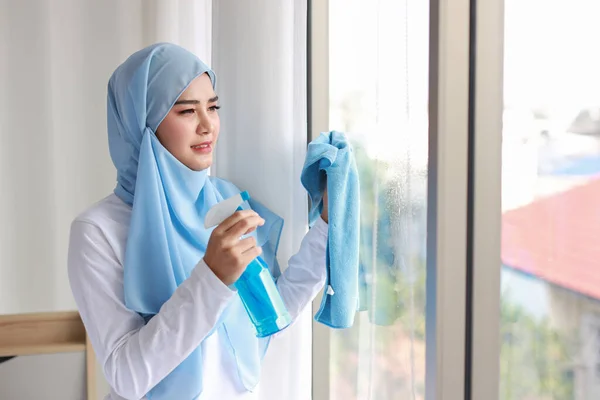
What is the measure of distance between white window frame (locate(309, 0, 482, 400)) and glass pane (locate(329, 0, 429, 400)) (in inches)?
4.8

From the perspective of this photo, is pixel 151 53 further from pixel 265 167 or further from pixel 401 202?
pixel 401 202

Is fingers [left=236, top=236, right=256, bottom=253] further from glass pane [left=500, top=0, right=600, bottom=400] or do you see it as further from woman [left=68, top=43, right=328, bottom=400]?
glass pane [left=500, top=0, right=600, bottom=400]

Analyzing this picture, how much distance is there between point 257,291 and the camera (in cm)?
105

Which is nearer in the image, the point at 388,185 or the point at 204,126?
the point at 388,185

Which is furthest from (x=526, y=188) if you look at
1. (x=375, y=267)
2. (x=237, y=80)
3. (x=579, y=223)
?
(x=237, y=80)

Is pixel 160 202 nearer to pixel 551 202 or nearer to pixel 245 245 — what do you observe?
pixel 245 245

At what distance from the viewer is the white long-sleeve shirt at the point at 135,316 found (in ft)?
3.42

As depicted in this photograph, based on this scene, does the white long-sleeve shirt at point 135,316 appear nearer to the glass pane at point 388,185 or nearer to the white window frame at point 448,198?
the glass pane at point 388,185

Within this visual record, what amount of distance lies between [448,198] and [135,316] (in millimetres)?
599

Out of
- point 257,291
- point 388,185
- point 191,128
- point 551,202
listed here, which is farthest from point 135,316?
point 551,202

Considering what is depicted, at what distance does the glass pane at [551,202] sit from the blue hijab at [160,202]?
1.79 feet

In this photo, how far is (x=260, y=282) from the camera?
105 centimetres

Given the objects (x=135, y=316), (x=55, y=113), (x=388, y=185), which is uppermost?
(x=55, y=113)

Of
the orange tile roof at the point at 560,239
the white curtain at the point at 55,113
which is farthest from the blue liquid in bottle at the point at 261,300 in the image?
the white curtain at the point at 55,113
